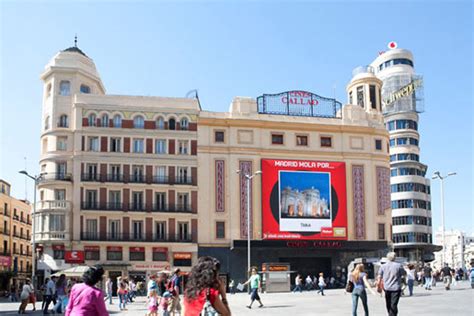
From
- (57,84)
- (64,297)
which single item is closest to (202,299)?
(64,297)

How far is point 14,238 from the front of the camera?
254 feet

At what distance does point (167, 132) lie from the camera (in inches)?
2480

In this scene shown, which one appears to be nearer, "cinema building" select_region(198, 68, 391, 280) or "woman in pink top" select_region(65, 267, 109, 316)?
"woman in pink top" select_region(65, 267, 109, 316)

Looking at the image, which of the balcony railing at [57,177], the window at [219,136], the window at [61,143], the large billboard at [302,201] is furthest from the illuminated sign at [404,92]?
the balcony railing at [57,177]

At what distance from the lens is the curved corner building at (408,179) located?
88.9 m

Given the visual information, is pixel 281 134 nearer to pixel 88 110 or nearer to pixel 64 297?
pixel 88 110

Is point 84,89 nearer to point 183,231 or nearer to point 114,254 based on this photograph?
point 114,254

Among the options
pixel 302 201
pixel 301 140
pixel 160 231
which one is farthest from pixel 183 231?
pixel 301 140

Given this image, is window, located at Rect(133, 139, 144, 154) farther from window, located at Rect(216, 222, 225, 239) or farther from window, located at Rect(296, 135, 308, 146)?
window, located at Rect(296, 135, 308, 146)

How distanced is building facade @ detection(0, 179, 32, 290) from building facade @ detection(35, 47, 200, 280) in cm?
1192

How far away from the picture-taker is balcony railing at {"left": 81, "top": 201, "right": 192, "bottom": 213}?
6050 centimetres

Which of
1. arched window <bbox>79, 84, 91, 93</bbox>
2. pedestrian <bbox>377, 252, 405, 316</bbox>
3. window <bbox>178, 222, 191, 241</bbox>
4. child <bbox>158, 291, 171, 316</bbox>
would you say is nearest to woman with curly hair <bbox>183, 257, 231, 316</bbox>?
pedestrian <bbox>377, 252, 405, 316</bbox>

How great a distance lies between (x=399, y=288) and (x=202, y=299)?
24.3 feet

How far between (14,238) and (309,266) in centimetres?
3481
